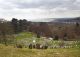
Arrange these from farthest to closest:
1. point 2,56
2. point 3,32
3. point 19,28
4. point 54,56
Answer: point 19,28
point 3,32
point 54,56
point 2,56

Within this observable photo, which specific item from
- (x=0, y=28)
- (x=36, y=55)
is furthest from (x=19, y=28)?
(x=36, y=55)

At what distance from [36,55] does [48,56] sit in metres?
1.78

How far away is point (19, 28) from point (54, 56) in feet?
318

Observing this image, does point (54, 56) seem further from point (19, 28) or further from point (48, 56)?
point (19, 28)

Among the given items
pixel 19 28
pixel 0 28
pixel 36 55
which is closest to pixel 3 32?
pixel 0 28

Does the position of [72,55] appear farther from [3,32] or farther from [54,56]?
[3,32]

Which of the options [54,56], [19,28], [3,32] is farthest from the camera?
[19,28]

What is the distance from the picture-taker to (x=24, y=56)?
27.0 m

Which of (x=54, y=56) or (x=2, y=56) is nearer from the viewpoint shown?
(x=2, y=56)

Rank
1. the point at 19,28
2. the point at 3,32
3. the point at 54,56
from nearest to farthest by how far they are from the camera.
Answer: the point at 54,56 → the point at 3,32 → the point at 19,28

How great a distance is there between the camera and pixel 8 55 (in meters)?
26.9

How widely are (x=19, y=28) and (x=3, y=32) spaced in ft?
136

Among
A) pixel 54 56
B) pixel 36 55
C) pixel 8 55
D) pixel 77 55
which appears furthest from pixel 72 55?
pixel 8 55

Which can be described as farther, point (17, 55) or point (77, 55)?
point (77, 55)
